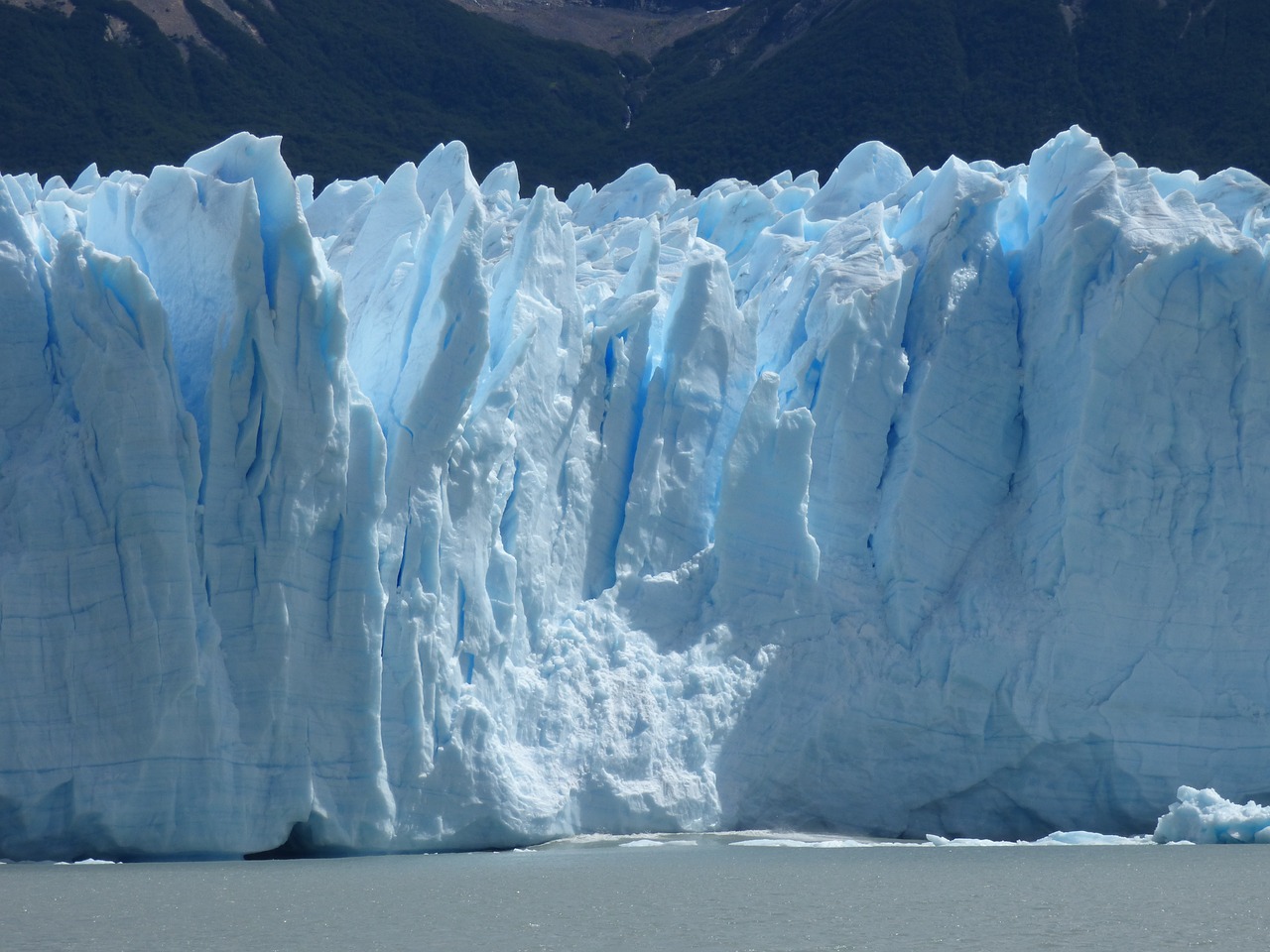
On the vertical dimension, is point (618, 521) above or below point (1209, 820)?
above

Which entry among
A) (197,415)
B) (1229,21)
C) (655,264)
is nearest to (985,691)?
(655,264)

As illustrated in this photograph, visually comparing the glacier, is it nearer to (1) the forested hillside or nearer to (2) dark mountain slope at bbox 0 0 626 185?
(1) the forested hillside

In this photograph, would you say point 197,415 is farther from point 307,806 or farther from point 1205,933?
point 1205,933

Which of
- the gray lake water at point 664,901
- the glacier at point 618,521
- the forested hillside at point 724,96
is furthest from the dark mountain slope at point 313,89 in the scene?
the gray lake water at point 664,901

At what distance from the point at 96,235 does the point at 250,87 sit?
38.4 m

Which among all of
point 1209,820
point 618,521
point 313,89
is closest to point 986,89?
point 313,89

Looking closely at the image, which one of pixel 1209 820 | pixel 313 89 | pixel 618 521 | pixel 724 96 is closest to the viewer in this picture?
pixel 1209 820

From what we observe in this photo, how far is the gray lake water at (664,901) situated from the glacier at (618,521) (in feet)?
3.14

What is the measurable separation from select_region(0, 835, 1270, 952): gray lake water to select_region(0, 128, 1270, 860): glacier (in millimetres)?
958

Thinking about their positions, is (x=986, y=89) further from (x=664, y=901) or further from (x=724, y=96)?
(x=664, y=901)

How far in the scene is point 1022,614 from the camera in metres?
17.4

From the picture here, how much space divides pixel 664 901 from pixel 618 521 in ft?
18.5

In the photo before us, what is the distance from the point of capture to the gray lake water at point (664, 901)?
1127 cm

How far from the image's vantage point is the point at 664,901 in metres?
12.9
